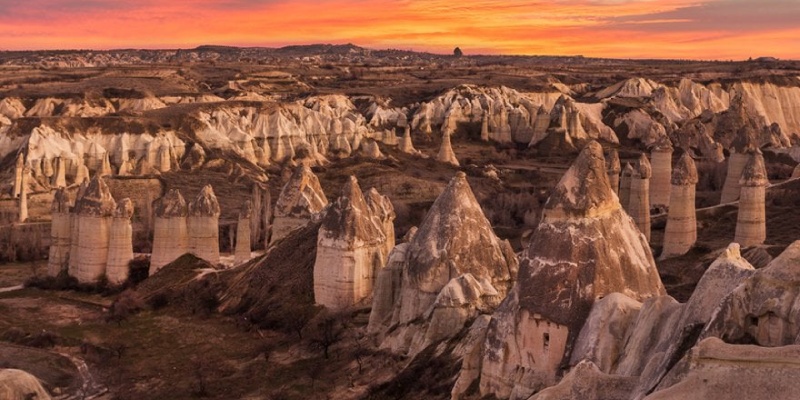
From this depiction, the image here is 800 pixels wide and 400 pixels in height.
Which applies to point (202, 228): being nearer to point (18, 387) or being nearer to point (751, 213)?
point (18, 387)

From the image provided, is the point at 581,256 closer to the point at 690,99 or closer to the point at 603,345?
the point at 603,345

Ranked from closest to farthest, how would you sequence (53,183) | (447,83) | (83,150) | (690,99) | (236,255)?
1. (236,255)
2. (53,183)
3. (83,150)
4. (690,99)
5. (447,83)

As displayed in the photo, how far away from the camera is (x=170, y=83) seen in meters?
121

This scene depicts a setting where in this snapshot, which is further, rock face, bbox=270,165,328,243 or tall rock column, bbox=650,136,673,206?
tall rock column, bbox=650,136,673,206

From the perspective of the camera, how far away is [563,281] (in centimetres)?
1902

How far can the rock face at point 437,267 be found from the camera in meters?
27.2

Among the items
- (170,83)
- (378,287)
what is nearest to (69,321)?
(378,287)

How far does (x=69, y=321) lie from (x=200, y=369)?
33.6 feet

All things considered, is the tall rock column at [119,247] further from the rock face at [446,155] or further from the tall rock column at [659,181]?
→ the rock face at [446,155]

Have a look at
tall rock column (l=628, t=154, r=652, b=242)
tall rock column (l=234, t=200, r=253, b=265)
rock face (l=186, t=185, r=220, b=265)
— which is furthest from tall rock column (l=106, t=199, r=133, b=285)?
tall rock column (l=628, t=154, r=652, b=242)

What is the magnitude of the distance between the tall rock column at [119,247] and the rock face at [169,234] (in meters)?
1.17

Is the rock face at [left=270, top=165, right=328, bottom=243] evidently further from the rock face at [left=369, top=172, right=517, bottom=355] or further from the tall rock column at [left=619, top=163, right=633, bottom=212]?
the tall rock column at [left=619, top=163, right=633, bottom=212]

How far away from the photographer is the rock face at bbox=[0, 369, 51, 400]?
22.0m

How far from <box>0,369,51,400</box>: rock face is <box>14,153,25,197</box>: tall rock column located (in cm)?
3983
